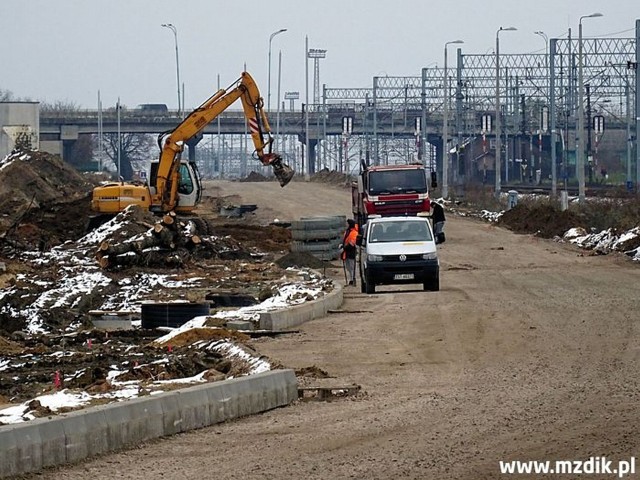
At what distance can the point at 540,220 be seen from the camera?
181ft

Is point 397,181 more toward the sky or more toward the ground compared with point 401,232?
more toward the sky

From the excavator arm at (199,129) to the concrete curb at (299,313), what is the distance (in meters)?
20.0

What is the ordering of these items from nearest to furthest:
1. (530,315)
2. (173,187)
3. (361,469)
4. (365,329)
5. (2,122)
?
(361,469) < (365,329) < (530,315) < (173,187) < (2,122)

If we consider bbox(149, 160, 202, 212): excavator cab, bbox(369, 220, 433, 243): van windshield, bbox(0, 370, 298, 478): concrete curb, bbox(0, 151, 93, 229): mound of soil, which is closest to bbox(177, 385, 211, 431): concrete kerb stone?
bbox(0, 370, 298, 478): concrete curb

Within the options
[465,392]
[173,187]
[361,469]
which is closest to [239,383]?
[465,392]

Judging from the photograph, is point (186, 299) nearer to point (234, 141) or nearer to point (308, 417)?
point (308, 417)

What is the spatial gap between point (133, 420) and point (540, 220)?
147 ft

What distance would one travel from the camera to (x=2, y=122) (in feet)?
317

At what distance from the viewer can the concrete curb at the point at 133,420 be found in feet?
34.1

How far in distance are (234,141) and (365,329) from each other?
174928mm

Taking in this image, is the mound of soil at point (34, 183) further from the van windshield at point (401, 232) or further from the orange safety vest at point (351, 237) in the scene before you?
the van windshield at point (401, 232)

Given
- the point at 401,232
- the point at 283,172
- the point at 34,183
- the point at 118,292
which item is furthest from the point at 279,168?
the point at 34,183

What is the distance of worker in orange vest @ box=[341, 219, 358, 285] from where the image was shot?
32281mm

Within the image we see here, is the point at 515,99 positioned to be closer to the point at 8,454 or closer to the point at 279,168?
the point at 279,168
